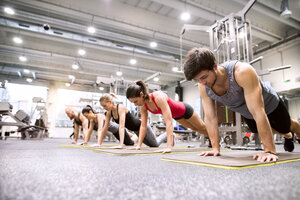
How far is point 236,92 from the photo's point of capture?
49.9 inches

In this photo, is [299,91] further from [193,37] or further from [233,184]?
[233,184]

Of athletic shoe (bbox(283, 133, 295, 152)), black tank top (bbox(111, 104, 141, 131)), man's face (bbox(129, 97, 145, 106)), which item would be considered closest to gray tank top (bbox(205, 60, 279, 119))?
athletic shoe (bbox(283, 133, 295, 152))

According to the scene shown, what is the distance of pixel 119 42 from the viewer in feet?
21.6

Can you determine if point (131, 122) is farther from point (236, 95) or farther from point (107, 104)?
point (236, 95)

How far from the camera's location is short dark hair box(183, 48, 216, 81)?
1.12 metres

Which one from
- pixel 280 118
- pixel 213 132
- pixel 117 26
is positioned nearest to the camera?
pixel 213 132

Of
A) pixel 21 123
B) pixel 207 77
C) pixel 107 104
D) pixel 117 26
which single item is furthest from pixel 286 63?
pixel 21 123

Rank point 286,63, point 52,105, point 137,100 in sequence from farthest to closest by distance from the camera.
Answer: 1. point 52,105
2. point 286,63
3. point 137,100

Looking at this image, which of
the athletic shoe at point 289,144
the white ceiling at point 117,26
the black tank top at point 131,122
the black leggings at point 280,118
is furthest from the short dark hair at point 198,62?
the white ceiling at point 117,26

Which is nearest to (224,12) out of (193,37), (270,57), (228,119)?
(193,37)

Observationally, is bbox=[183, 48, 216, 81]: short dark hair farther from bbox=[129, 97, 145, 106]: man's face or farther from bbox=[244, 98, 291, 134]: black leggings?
bbox=[129, 97, 145, 106]: man's face

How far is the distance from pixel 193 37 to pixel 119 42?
2562 mm

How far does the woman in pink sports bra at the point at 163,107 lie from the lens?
6.35 feet

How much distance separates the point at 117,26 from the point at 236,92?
516cm
